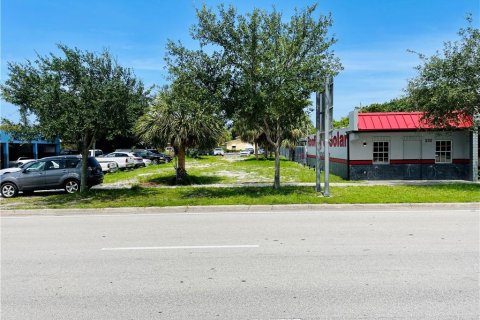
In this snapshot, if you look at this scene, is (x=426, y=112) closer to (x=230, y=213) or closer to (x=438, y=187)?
(x=438, y=187)

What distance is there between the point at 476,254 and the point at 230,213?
21.1 ft

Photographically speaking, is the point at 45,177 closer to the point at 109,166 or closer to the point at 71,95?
the point at 71,95

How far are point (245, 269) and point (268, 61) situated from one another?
30.4 feet

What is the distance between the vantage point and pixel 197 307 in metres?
4.42

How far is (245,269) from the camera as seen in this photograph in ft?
19.0

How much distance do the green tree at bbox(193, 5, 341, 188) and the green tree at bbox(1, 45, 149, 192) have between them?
3.41 meters

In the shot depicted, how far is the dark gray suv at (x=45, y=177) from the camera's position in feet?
56.9

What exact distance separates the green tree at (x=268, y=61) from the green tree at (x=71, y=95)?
134 inches

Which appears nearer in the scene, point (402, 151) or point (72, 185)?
point (72, 185)

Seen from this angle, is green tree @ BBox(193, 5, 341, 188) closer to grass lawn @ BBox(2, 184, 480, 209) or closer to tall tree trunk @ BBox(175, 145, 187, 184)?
grass lawn @ BBox(2, 184, 480, 209)

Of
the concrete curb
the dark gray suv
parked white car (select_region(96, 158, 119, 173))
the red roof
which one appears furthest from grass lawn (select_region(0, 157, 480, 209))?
parked white car (select_region(96, 158, 119, 173))

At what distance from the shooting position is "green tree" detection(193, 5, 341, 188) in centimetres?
1376

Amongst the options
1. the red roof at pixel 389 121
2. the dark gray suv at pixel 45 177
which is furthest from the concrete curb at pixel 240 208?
the red roof at pixel 389 121

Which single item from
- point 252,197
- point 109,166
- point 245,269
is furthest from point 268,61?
point 109,166
